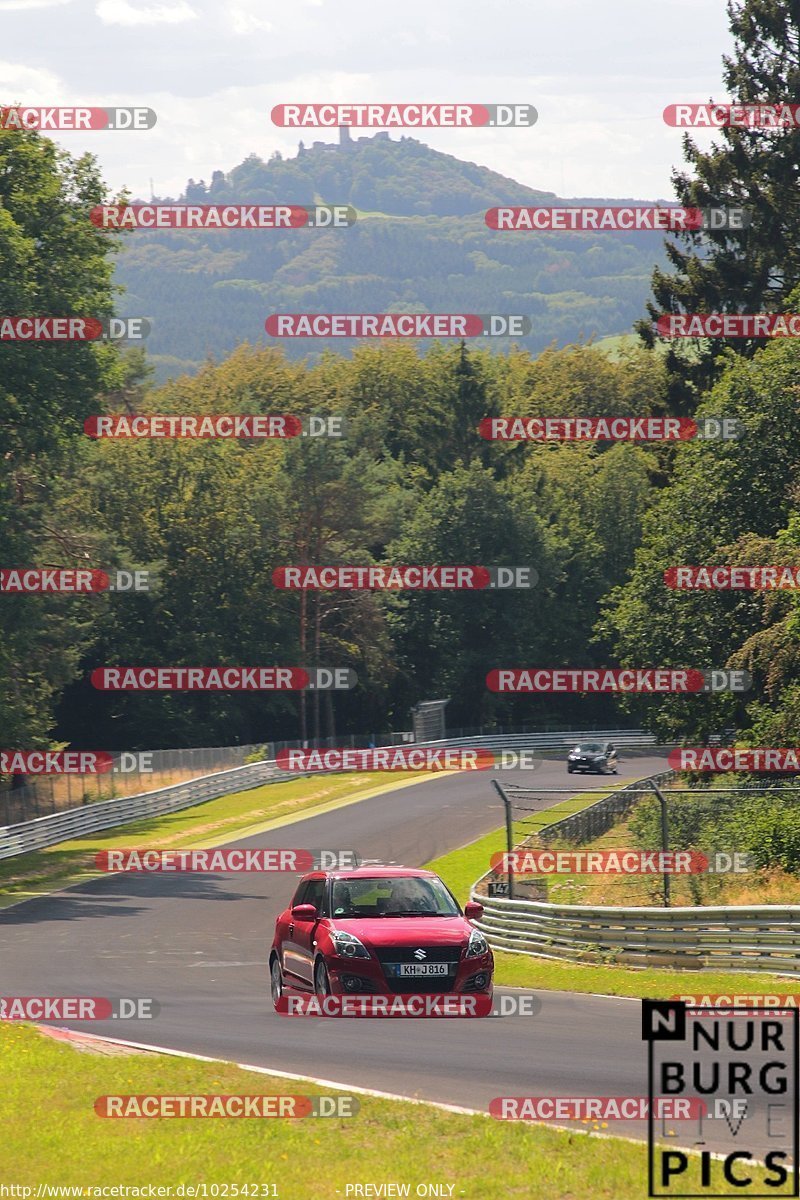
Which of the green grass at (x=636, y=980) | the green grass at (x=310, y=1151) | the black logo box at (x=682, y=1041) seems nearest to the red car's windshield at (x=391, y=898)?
the black logo box at (x=682, y=1041)

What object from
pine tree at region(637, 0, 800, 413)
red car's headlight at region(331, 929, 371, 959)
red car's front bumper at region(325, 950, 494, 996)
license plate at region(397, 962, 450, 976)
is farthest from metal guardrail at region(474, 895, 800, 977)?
pine tree at region(637, 0, 800, 413)

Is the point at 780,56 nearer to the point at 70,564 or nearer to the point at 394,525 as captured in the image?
the point at 70,564

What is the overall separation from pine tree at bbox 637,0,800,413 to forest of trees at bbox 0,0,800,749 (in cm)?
10

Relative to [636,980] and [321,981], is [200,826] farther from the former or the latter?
[321,981]

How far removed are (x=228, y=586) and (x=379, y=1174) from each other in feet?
239

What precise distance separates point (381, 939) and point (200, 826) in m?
35.6

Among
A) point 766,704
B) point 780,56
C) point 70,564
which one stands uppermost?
point 780,56

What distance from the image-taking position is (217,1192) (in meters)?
9.14

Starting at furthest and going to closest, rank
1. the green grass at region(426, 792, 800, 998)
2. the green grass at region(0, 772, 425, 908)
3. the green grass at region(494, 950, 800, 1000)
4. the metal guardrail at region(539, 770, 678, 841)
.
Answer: the green grass at region(0, 772, 425, 908), the metal guardrail at region(539, 770, 678, 841), the green grass at region(426, 792, 800, 998), the green grass at region(494, 950, 800, 1000)

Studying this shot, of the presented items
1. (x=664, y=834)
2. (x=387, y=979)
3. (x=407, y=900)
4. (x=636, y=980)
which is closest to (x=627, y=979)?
(x=636, y=980)

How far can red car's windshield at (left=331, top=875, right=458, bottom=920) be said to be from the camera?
17.1 meters

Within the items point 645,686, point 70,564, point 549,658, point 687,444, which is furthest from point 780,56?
point 549,658

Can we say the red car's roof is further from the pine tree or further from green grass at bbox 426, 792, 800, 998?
the pine tree

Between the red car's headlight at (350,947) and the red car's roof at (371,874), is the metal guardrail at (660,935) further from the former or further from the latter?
the red car's headlight at (350,947)
